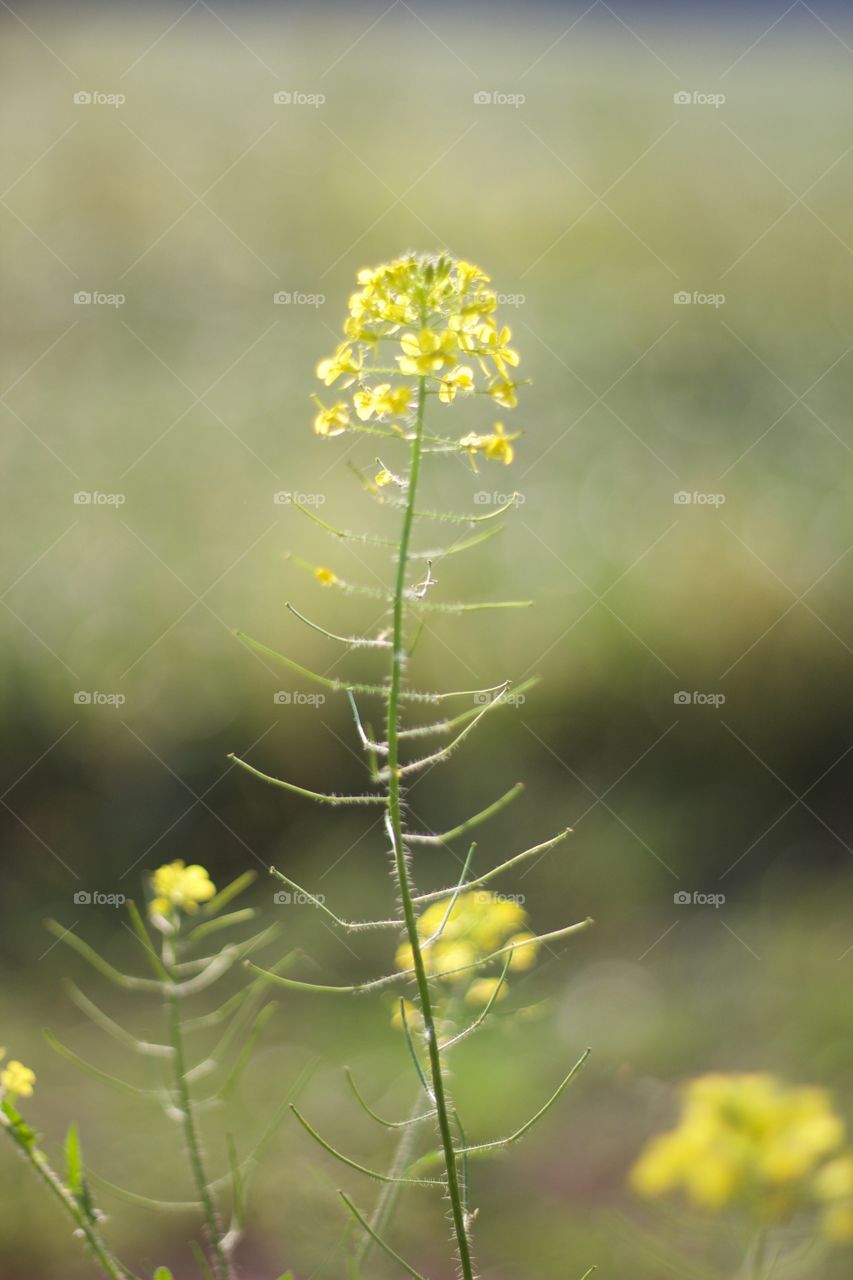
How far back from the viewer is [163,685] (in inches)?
74.5

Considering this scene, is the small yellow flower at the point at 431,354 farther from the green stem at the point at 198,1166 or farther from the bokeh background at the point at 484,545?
the bokeh background at the point at 484,545

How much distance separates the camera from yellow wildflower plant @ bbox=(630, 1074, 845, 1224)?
0.60 m

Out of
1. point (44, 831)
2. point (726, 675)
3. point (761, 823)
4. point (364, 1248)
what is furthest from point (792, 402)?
point (364, 1248)

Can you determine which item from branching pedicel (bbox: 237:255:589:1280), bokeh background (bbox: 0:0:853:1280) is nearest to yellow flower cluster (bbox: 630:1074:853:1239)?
branching pedicel (bbox: 237:255:589:1280)

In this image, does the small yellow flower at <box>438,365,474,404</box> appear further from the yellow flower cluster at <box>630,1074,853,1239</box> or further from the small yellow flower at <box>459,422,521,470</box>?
the yellow flower cluster at <box>630,1074,853,1239</box>

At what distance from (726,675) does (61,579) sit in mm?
1359

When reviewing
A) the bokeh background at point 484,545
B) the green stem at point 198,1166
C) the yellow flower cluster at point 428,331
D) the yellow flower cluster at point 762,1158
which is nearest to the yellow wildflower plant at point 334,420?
the yellow flower cluster at point 428,331

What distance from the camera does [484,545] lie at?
2.06 meters

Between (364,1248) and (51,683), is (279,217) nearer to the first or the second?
(51,683)

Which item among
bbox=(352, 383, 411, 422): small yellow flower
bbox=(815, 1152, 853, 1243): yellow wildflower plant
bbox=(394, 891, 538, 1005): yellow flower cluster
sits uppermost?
bbox=(352, 383, 411, 422): small yellow flower

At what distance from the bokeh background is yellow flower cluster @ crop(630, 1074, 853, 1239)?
791 mm

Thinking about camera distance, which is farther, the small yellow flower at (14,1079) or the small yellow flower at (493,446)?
the small yellow flower at (14,1079)

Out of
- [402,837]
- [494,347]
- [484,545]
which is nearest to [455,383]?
[494,347]

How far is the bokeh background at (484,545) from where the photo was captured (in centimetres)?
163
